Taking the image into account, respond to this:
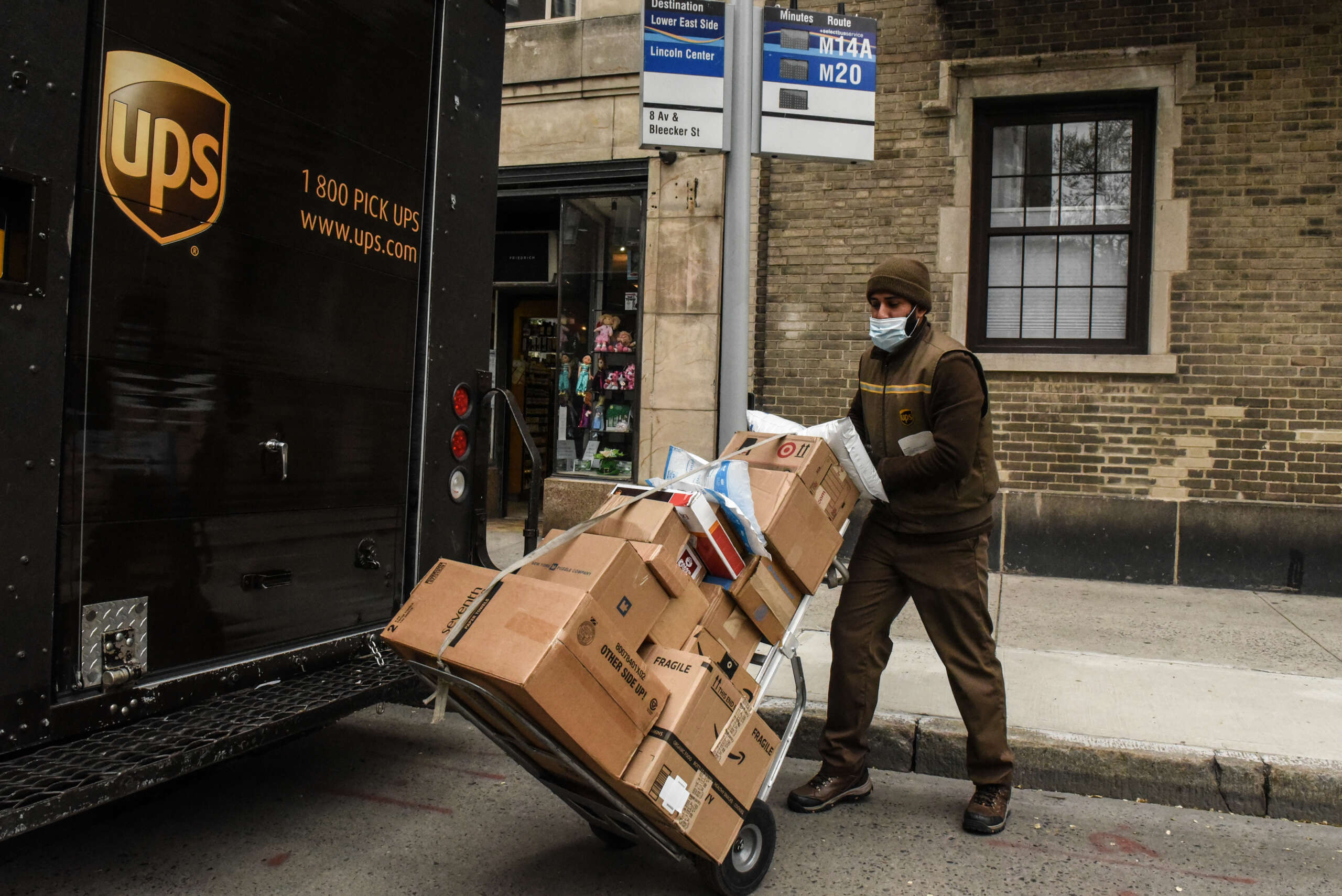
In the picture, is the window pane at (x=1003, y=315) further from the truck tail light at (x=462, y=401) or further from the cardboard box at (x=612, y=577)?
the cardboard box at (x=612, y=577)

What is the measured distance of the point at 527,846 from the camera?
3.51 m

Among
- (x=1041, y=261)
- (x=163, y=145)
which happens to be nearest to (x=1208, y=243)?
(x=1041, y=261)

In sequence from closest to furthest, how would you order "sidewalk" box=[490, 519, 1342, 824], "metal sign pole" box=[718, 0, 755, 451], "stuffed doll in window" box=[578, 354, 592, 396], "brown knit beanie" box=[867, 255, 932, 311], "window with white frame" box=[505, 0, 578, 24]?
"brown knit beanie" box=[867, 255, 932, 311] → "sidewalk" box=[490, 519, 1342, 824] → "metal sign pole" box=[718, 0, 755, 451] → "window with white frame" box=[505, 0, 578, 24] → "stuffed doll in window" box=[578, 354, 592, 396]

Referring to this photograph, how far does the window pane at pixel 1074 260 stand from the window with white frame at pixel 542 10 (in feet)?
16.3

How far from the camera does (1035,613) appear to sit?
671 cm

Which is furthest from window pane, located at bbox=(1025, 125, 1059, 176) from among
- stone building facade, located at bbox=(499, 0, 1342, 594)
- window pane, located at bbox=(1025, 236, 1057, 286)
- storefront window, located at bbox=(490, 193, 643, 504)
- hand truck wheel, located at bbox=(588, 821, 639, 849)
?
hand truck wheel, located at bbox=(588, 821, 639, 849)

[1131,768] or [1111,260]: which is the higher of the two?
[1111,260]

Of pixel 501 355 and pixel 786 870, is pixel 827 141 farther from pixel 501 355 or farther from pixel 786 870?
pixel 501 355

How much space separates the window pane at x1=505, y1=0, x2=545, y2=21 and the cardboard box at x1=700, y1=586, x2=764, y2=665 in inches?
317

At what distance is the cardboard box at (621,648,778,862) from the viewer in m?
2.67

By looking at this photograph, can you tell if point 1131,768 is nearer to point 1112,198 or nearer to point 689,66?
point 689,66

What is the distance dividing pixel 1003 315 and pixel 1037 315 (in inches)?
10.7

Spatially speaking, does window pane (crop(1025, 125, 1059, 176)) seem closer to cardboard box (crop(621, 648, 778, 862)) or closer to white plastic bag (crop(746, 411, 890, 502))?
white plastic bag (crop(746, 411, 890, 502))

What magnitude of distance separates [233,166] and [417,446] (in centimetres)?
126
